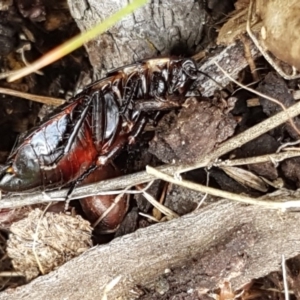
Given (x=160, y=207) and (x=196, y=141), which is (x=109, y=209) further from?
(x=196, y=141)

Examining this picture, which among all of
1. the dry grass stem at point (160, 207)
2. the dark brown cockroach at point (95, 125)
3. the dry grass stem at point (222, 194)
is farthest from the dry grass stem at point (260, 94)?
the dry grass stem at point (160, 207)

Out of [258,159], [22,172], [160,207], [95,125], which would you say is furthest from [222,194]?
[22,172]

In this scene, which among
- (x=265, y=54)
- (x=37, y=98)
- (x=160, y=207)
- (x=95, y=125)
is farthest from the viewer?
(x=37, y=98)

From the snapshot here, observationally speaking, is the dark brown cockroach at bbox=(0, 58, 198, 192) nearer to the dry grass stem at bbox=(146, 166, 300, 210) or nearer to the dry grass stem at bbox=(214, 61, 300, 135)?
the dry grass stem at bbox=(214, 61, 300, 135)

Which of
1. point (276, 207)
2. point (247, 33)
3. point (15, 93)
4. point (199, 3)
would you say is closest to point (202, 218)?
point (276, 207)

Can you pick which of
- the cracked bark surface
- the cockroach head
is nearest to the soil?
the cracked bark surface

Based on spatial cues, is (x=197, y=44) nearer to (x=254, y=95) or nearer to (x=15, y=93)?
(x=254, y=95)
